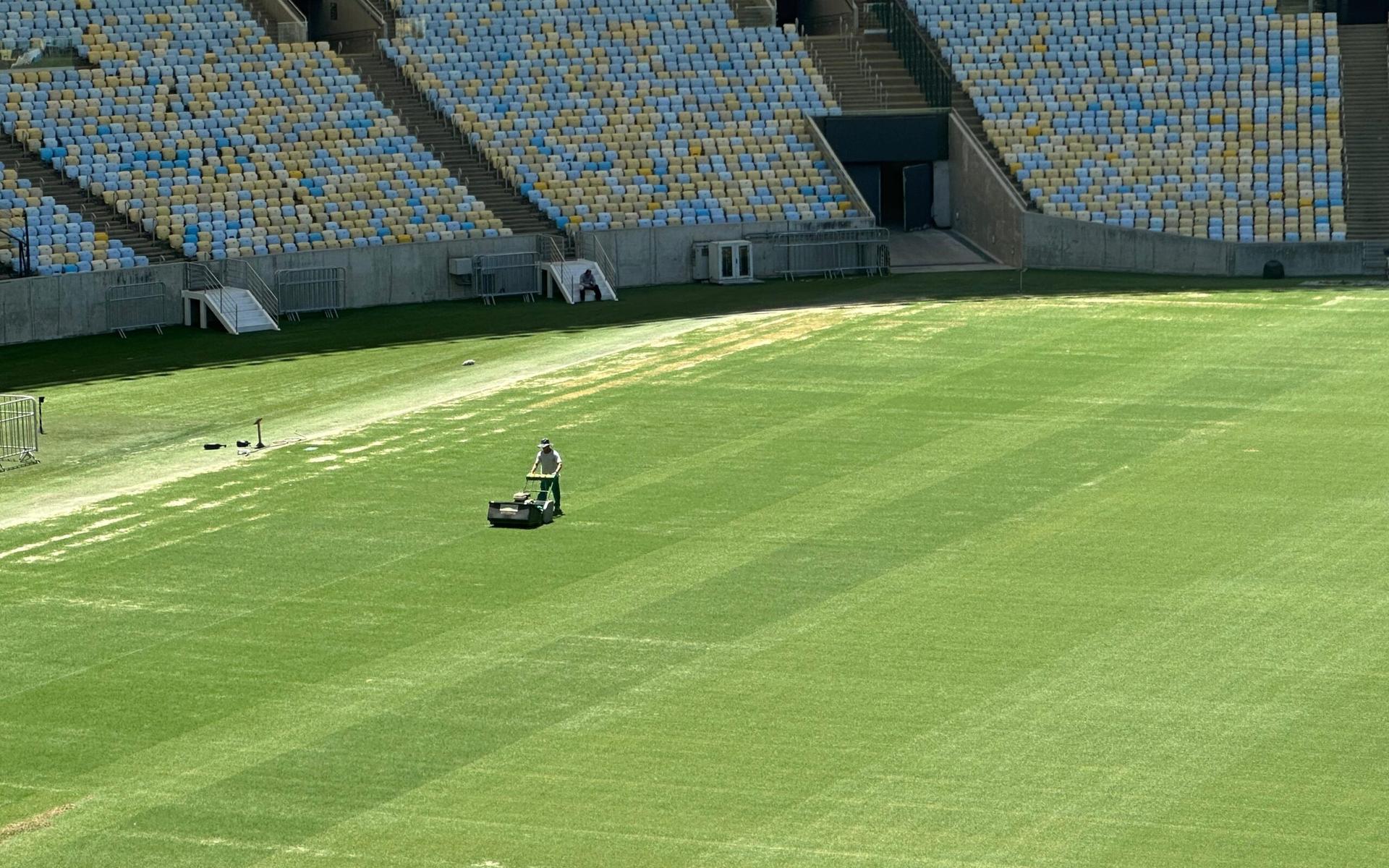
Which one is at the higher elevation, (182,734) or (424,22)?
(424,22)

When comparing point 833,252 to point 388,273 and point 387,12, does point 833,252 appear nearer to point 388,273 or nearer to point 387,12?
point 388,273

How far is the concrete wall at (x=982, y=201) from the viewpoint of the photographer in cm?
5684

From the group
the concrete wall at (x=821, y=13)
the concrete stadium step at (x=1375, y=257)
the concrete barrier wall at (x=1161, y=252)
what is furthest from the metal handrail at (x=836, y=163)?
the concrete stadium step at (x=1375, y=257)

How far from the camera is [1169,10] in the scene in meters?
62.8

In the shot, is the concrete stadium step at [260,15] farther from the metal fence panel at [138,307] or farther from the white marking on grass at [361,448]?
the white marking on grass at [361,448]

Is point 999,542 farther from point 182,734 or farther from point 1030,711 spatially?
point 182,734

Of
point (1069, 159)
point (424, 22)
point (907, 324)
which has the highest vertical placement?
point (424, 22)

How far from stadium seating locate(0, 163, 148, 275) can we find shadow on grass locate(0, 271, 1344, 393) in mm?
1866

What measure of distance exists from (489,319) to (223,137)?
30.5ft

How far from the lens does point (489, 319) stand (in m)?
48.5

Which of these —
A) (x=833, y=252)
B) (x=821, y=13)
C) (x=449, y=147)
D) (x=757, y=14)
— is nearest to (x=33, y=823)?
(x=449, y=147)

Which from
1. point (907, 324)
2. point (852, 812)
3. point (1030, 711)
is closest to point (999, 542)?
point (1030, 711)

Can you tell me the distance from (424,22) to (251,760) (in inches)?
1702

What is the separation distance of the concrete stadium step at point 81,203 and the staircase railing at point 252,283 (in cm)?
125
